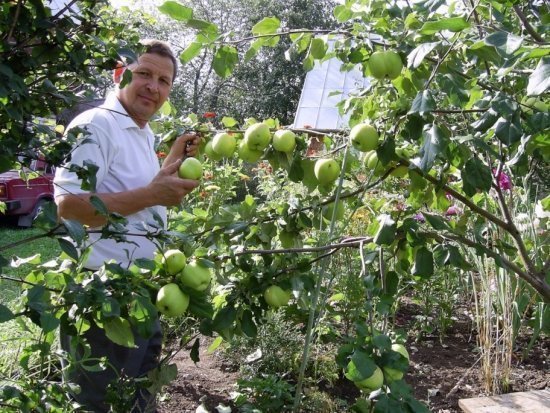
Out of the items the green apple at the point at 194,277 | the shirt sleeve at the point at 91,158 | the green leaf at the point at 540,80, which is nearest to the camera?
the green leaf at the point at 540,80

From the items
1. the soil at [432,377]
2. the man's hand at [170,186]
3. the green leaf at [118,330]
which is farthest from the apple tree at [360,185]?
the soil at [432,377]

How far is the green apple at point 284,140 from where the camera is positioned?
1371 mm

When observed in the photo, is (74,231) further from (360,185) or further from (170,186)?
(360,185)

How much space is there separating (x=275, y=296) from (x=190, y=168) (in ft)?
1.49

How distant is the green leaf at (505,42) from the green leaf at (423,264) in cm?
68

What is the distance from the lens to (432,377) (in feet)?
9.95

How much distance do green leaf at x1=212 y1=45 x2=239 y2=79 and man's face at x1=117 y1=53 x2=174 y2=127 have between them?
2.57 feet

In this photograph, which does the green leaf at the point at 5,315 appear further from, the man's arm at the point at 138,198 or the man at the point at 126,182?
the man's arm at the point at 138,198

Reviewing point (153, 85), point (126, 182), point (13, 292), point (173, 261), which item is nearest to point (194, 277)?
point (173, 261)

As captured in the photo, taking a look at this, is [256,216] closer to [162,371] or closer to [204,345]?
[162,371]

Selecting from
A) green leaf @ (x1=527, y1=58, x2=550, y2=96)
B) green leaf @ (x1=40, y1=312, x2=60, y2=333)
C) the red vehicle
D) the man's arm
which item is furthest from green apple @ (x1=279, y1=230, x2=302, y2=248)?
the red vehicle

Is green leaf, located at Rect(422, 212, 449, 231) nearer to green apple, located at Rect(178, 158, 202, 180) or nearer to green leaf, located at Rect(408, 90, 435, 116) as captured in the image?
green leaf, located at Rect(408, 90, 435, 116)

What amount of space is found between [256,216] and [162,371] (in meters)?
0.50

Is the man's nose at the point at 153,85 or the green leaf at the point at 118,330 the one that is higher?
the man's nose at the point at 153,85
